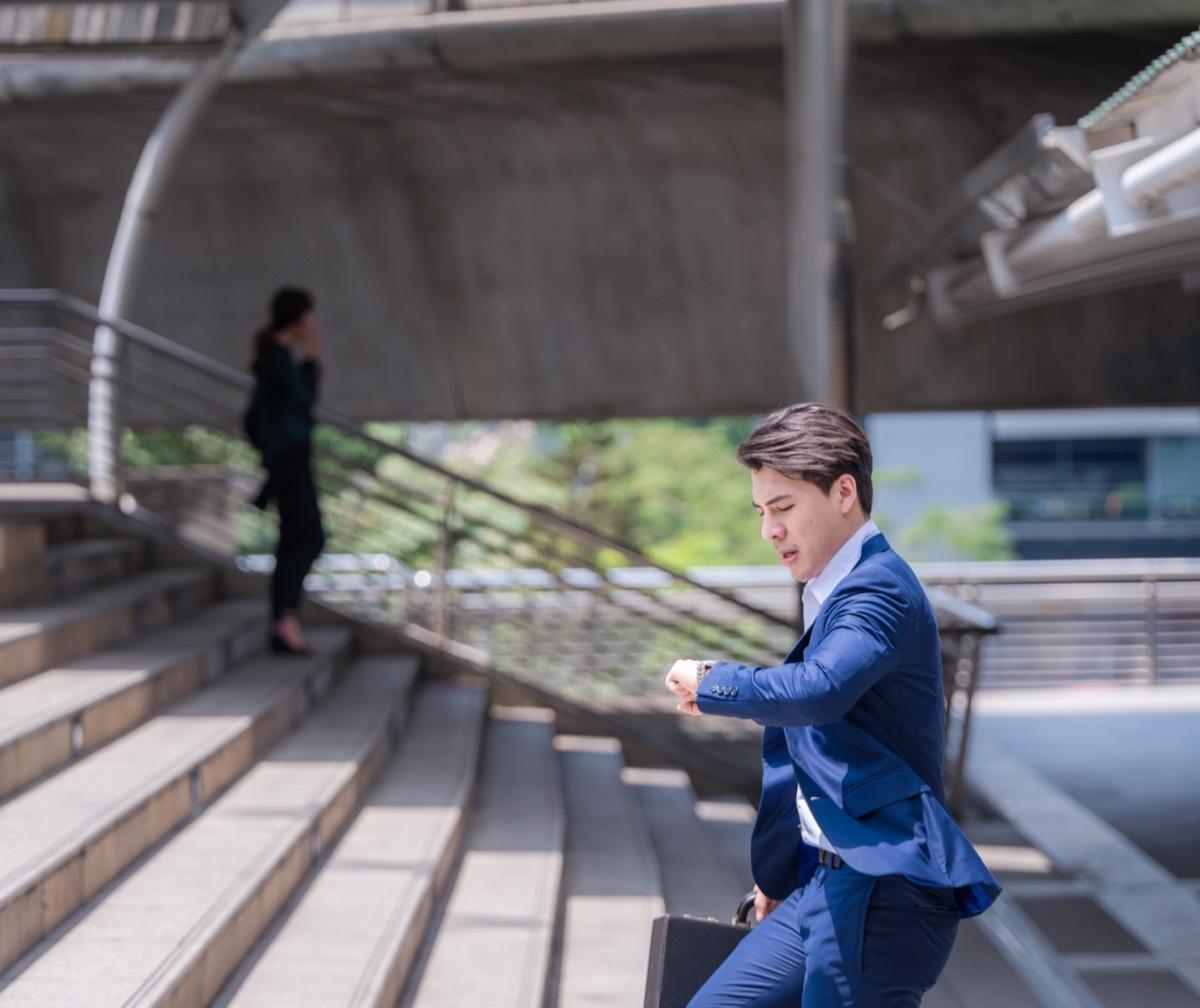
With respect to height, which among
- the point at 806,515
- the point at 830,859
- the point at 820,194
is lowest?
the point at 830,859

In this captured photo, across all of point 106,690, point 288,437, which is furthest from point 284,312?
point 106,690

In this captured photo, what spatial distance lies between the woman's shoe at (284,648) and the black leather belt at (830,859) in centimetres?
474

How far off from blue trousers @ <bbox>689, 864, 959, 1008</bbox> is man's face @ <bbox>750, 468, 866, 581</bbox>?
0.50 metres

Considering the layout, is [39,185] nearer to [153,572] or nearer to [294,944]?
[153,572]

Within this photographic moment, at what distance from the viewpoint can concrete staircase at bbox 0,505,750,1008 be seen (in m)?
3.47

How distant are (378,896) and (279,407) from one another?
111 inches

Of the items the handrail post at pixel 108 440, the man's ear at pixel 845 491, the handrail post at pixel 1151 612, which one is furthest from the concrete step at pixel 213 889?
the handrail post at pixel 1151 612

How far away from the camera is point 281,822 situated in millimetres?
4406

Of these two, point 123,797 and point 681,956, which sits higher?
point 681,956

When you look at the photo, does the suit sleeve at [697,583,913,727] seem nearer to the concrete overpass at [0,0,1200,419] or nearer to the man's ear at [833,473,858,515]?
the man's ear at [833,473,858,515]

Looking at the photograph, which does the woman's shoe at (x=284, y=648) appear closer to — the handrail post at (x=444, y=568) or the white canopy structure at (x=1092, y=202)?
the handrail post at (x=444, y=568)

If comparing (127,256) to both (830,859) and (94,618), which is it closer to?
(94,618)

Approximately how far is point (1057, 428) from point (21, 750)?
136 ft

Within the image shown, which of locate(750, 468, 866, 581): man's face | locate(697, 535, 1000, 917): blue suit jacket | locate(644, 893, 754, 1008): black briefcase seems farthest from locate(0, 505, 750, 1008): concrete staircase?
locate(750, 468, 866, 581): man's face
